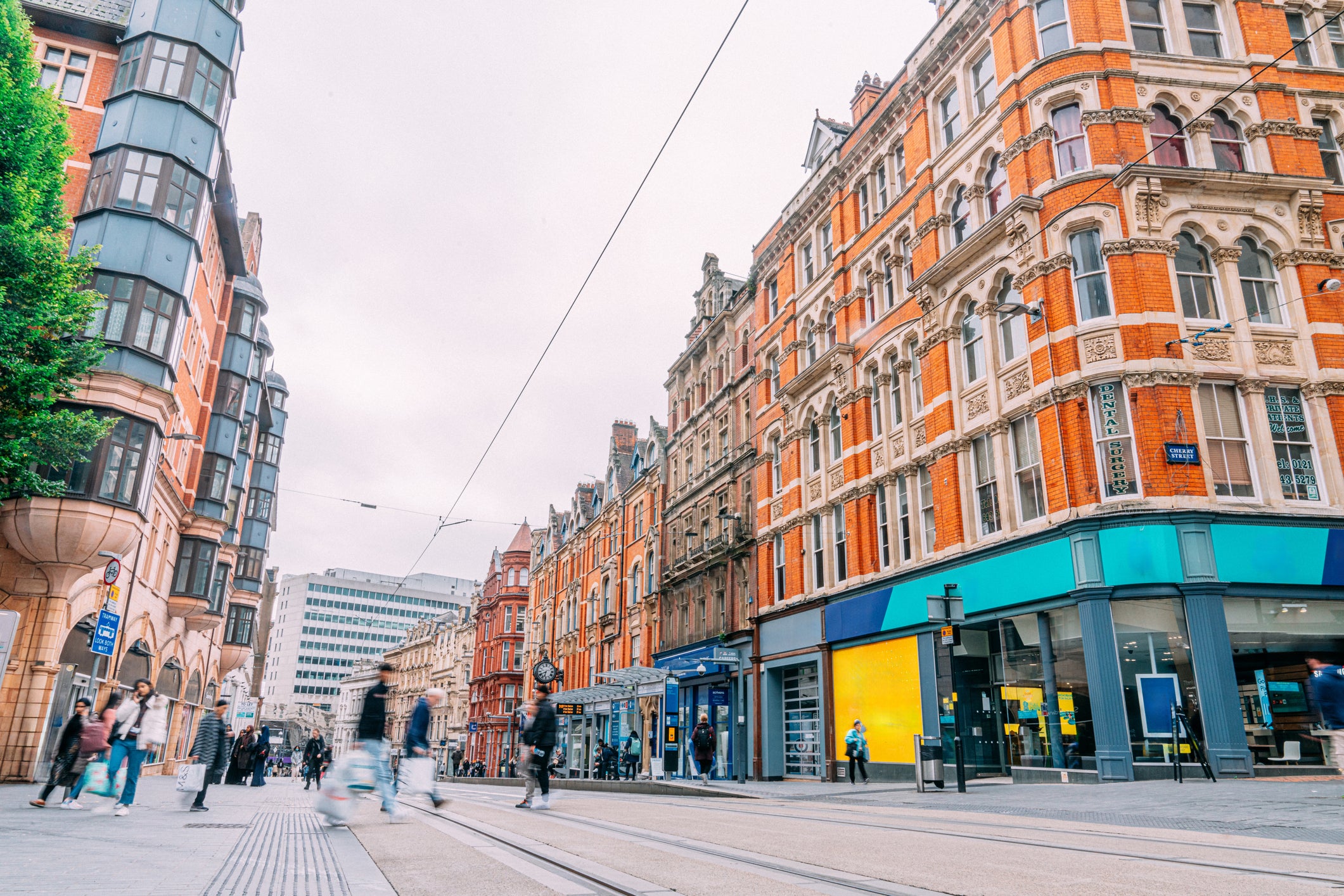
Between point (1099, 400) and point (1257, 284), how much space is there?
488 centimetres

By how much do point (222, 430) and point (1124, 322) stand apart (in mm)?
33050

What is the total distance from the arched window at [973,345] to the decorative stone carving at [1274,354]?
18.6ft

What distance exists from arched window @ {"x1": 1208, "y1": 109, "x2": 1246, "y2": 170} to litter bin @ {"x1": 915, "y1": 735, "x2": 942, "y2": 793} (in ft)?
48.1

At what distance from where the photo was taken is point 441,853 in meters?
7.50

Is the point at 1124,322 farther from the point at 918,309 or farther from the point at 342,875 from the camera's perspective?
the point at 342,875

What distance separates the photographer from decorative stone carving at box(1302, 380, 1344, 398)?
18.5 m

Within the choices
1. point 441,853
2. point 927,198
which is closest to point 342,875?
point 441,853

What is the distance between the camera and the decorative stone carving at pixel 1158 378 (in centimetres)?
1808

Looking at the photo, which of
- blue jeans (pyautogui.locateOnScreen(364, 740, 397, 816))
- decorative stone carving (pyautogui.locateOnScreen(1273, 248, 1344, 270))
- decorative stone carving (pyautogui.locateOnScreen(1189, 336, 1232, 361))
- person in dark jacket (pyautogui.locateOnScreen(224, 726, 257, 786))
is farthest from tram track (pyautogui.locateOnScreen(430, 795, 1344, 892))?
person in dark jacket (pyautogui.locateOnScreen(224, 726, 257, 786))

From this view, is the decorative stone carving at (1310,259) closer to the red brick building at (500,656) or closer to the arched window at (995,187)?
the arched window at (995,187)

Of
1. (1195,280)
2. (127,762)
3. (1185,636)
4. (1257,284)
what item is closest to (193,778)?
(127,762)

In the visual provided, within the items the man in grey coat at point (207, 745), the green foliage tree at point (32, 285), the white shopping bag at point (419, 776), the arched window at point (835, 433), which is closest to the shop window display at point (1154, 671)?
the arched window at point (835, 433)

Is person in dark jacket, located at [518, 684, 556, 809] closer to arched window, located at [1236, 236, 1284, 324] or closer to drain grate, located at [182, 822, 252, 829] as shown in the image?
drain grate, located at [182, 822, 252, 829]

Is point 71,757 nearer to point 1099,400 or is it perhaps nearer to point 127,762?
point 127,762
